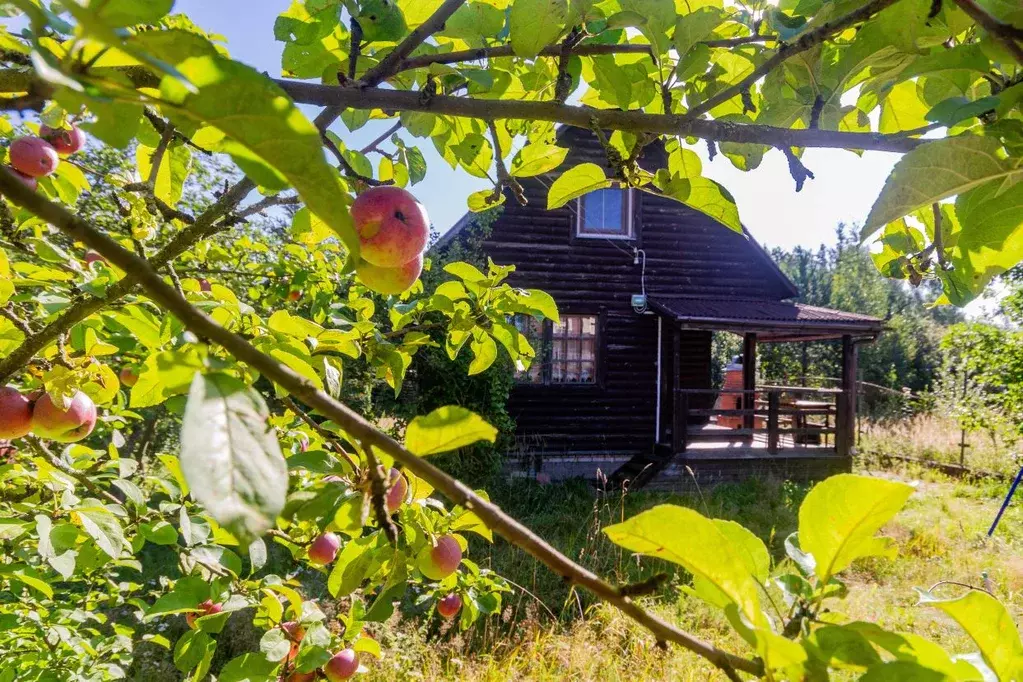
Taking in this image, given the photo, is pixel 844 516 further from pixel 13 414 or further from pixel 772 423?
pixel 772 423

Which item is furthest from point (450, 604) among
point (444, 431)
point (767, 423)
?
point (767, 423)

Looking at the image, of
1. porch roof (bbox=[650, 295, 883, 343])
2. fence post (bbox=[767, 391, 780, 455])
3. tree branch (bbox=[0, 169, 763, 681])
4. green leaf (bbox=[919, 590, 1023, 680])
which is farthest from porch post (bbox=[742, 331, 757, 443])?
tree branch (bbox=[0, 169, 763, 681])

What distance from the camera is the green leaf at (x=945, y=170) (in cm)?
60

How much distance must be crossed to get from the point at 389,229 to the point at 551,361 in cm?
820

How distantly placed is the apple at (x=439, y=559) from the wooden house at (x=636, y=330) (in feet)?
25.1

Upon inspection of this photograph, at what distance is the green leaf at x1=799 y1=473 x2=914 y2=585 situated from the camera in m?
0.44

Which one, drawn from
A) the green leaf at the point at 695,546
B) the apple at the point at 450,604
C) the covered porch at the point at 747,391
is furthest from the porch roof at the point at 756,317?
the green leaf at the point at 695,546

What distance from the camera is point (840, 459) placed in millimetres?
8922

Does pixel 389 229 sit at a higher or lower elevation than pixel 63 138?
lower

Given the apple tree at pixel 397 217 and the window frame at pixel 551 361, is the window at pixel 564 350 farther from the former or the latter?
the apple tree at pixel 397 217

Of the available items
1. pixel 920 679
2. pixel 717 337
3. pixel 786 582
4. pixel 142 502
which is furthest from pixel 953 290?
pixel 717 337

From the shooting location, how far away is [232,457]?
0.29 m

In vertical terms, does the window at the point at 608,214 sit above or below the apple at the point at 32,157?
above

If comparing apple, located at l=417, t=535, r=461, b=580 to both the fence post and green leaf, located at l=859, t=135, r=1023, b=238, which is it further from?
the fence post
